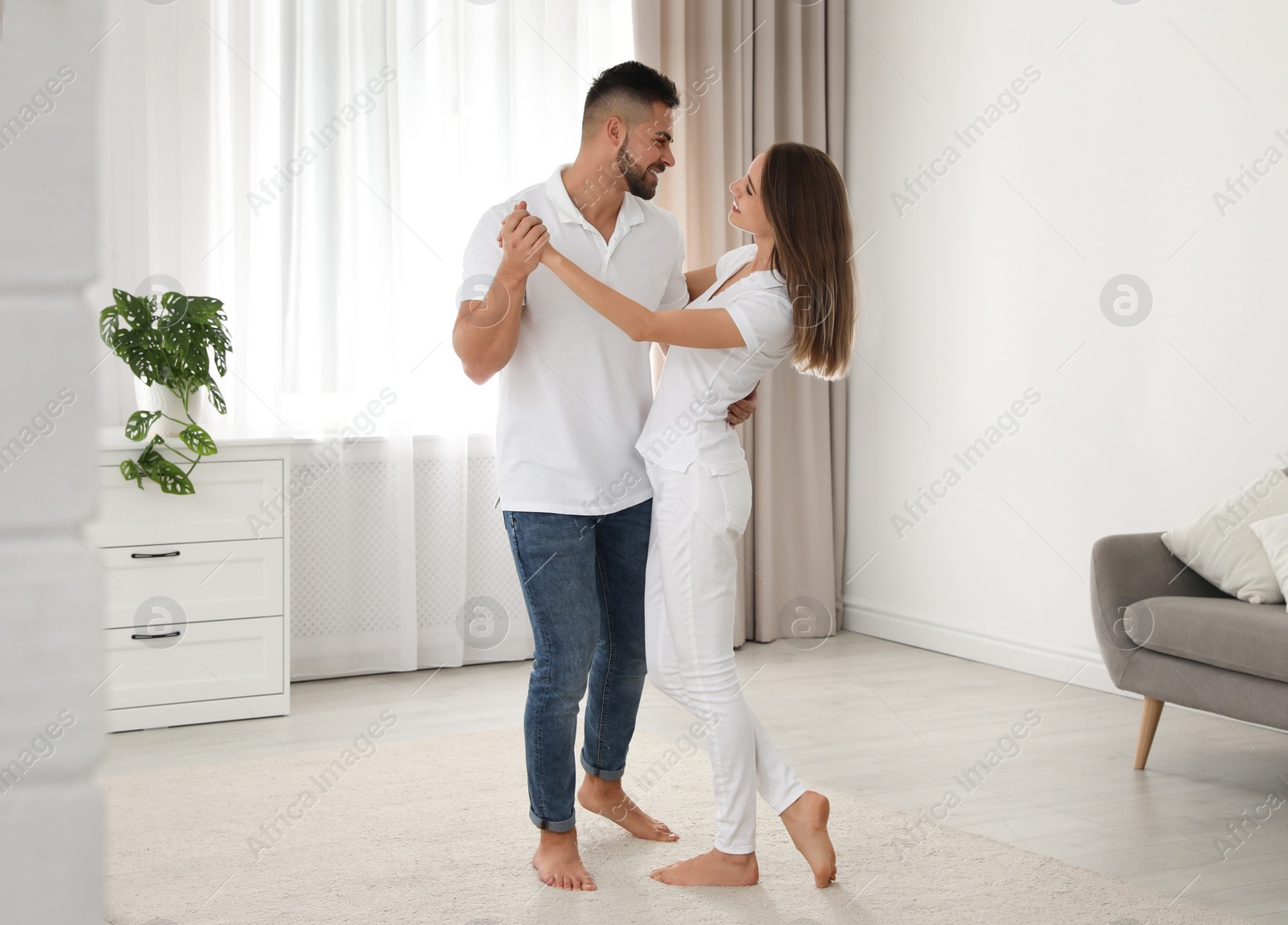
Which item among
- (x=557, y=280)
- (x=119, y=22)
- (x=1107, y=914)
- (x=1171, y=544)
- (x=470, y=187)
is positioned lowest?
(x=1107, y=914)

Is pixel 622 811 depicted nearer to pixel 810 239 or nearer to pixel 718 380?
pixel 718 380

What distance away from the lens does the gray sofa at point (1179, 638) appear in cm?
266

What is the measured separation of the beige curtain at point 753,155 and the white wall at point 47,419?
14.1 ft

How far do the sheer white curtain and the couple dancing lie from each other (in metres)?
1.74

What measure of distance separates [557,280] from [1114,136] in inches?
95.5

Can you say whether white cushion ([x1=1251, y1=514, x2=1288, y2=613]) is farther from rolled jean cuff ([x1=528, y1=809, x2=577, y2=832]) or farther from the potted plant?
the potted plant

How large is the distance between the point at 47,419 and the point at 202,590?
329cm

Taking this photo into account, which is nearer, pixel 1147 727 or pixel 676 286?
pixel 676 286

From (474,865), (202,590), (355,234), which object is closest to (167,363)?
(202,590)

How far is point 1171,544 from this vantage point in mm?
3082

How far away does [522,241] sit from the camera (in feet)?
6.34

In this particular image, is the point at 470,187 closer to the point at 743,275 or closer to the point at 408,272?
the point at 408,272

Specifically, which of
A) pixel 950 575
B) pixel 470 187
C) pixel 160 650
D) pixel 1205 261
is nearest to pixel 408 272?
pixel 470 187

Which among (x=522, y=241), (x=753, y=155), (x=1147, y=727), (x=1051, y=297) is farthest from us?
(x=753, y=155)
